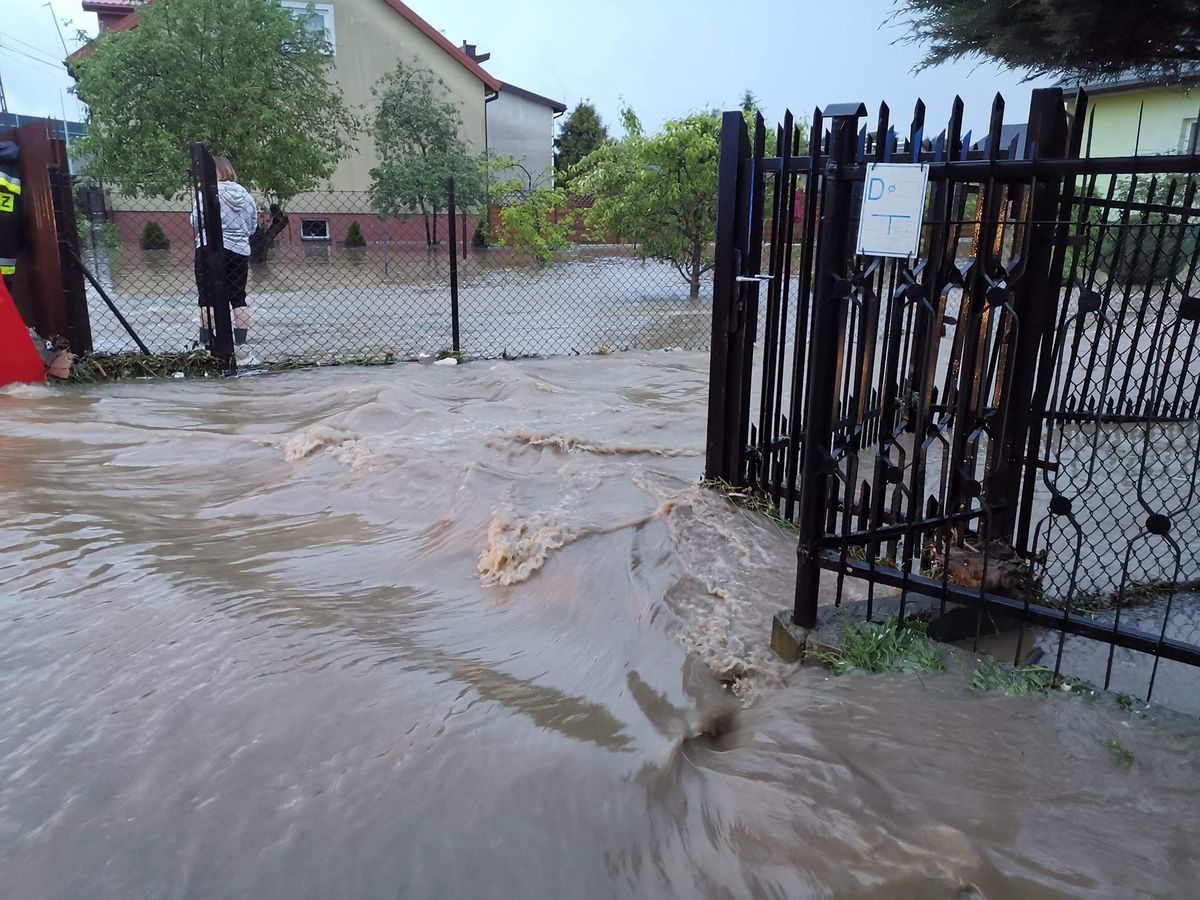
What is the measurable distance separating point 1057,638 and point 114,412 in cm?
642

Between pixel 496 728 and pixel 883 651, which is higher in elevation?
pixel 883 651

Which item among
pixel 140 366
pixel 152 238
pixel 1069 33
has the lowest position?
pixel 140 366

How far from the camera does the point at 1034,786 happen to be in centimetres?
233

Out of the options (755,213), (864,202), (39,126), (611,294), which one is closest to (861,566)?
(864,202)

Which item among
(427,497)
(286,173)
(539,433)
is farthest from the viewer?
(286,173)

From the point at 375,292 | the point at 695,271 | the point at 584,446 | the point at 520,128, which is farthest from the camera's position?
the point at 520,128

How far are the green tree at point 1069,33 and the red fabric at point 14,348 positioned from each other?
8.93 m

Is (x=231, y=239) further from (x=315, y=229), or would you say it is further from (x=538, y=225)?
(x=315, y=229)

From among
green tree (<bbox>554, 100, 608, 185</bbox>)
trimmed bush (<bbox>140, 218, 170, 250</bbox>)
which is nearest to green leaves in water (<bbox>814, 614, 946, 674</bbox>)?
trimmed bush (<bbox>140, 218, 170, 250</bbox>)

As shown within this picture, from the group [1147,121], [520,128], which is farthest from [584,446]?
[520,128]

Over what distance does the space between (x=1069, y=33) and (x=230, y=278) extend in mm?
7936

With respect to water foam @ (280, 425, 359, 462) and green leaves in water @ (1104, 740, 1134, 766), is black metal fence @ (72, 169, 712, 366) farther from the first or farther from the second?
green leaves in water @ (1104, 740, 1134, 766)

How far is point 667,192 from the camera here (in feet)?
47.8

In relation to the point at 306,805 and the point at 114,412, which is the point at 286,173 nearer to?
the point at 114,412
